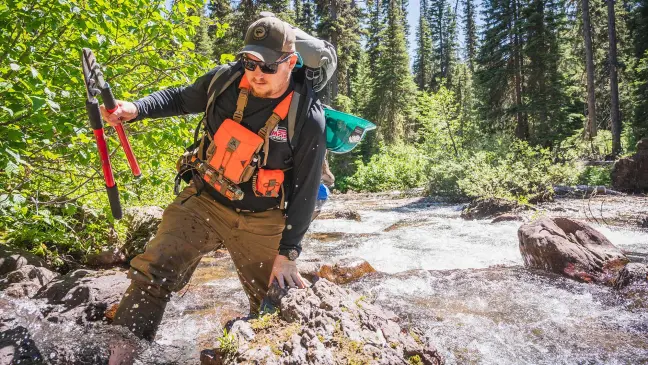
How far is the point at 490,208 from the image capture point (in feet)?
38.6

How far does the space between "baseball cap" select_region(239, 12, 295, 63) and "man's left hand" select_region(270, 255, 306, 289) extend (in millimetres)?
1372

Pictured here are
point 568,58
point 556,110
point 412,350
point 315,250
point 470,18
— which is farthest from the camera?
point 470,18

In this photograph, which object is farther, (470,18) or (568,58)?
(470,18)

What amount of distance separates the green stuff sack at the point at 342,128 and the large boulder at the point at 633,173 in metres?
15.8

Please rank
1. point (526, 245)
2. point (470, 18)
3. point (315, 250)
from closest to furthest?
point (526, 245)
point (315, 250)
point (470, 18)

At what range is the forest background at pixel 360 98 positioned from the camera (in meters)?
3.53

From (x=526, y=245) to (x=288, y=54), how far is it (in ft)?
16.0

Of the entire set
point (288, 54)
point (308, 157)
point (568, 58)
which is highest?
point (568, 58)

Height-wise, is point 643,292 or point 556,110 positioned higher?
point 556,110

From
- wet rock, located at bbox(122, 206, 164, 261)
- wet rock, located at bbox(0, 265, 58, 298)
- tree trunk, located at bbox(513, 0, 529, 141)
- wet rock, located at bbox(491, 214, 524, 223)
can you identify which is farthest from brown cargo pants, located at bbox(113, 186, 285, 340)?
tree trunk, located at bbox(513, 0, 529, 141)

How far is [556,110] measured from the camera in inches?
888

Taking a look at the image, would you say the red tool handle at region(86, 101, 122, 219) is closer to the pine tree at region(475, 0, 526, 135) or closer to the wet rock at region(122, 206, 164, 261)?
the wet rock at region(122, 206, 164, 261)

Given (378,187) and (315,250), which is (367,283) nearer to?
(315,250)

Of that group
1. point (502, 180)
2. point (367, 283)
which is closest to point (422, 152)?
point (502, 180)
